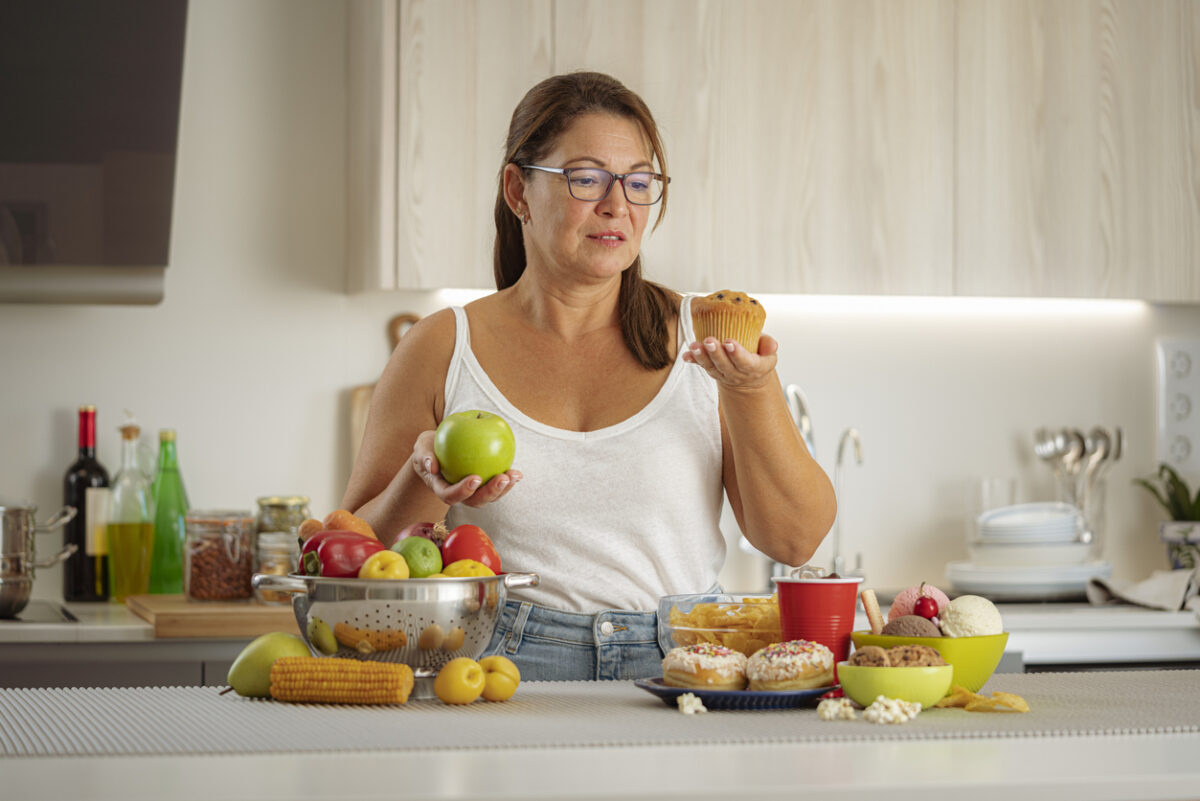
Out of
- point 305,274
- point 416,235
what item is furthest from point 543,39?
point 305,274

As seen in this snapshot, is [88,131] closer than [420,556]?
No

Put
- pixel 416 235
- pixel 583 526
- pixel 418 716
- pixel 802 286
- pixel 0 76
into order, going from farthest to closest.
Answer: pixel 802 286
pixel 416 235
pixel 0 76
pixel 583 526
pixel 418 716

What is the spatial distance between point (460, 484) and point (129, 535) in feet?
5.42

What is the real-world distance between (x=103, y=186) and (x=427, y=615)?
66.5 inches

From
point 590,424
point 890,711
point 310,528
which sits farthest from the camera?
point 590,424

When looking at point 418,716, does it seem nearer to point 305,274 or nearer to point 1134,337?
point 305,274

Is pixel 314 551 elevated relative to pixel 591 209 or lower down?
lower down

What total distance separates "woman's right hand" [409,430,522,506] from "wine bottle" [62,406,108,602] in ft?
5.13

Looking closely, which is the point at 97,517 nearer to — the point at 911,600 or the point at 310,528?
the point at 310,528

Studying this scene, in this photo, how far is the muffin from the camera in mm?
1382

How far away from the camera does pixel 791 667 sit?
1.21 m

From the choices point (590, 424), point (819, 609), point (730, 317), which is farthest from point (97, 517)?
point (819, 609)

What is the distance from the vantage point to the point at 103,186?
259 cm

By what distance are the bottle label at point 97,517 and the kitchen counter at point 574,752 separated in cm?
161
